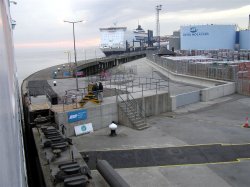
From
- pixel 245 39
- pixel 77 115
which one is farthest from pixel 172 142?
pixel 245 39

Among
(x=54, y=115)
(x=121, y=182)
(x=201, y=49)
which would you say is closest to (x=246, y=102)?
(x=54, y=115)

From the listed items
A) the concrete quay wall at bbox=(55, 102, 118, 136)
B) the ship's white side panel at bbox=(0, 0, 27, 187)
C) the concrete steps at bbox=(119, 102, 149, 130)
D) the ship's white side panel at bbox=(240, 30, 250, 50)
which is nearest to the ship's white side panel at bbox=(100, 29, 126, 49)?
the ship's white side panel at bbox=(240, 30, 250, 50)

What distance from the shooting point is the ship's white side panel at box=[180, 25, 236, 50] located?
75.5 meters

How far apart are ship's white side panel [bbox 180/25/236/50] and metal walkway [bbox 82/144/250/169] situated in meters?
65.7

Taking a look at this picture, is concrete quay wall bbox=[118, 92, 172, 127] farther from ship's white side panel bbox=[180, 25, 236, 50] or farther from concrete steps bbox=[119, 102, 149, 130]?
ship's white side panel bbox=[180, 25, 236, 50]

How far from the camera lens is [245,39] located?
73.8 m

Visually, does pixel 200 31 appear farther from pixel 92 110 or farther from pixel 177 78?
pixel 92 110

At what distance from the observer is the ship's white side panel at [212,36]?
75.5 m

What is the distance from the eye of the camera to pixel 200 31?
253 ft

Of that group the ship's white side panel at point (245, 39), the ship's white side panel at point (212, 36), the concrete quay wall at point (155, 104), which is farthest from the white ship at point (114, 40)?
the concrete quay wall at point (155, 104)

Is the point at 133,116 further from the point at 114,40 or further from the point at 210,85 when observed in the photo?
the point at 114,40

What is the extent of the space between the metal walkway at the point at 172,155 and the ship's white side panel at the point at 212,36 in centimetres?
6571

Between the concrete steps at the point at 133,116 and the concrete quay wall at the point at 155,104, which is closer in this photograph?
the concrete steps at the point at 133,116

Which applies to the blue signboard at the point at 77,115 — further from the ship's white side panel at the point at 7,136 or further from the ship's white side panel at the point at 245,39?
the ship's white side panel at the point at 245,39
